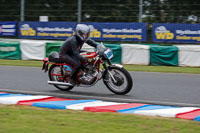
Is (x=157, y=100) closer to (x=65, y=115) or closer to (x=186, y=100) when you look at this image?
(x=186, y=100)

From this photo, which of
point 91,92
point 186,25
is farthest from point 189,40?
point 91,92

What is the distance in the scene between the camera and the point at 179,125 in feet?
18.1

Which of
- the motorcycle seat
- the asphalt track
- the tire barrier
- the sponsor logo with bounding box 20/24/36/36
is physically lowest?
the asphalt track

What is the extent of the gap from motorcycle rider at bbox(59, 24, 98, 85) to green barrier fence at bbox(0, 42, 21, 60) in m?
10.5

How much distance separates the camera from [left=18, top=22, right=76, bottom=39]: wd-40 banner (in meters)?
21.3

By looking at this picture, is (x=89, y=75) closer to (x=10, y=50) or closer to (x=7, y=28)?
(x=10, y=50)

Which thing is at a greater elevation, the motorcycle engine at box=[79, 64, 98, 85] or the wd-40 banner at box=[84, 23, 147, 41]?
the wd-40 banner at box=[84, 23, 147, 41]

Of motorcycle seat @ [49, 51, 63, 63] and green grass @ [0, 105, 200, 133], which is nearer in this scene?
green grass @ [0, 105, 200, 133]

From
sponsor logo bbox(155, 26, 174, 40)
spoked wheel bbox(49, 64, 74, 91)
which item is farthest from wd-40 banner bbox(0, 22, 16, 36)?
spoked wheel bbox(49, 64, 74, 91)

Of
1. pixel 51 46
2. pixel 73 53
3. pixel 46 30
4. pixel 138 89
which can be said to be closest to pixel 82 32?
pixel 73 53

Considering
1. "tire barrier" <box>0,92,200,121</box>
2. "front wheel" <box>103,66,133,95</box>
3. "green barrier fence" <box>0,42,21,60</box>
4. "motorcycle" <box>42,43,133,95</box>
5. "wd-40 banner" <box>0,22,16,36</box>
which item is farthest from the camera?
"wd-40 banner" <box>0,22,16,36</box>

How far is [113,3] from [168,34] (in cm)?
364

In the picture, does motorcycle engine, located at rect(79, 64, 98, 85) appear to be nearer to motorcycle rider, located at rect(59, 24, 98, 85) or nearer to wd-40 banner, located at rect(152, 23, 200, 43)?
motorcycle rider, located at rect(59, 24, 98, 85)

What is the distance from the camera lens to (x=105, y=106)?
23.2 feet
